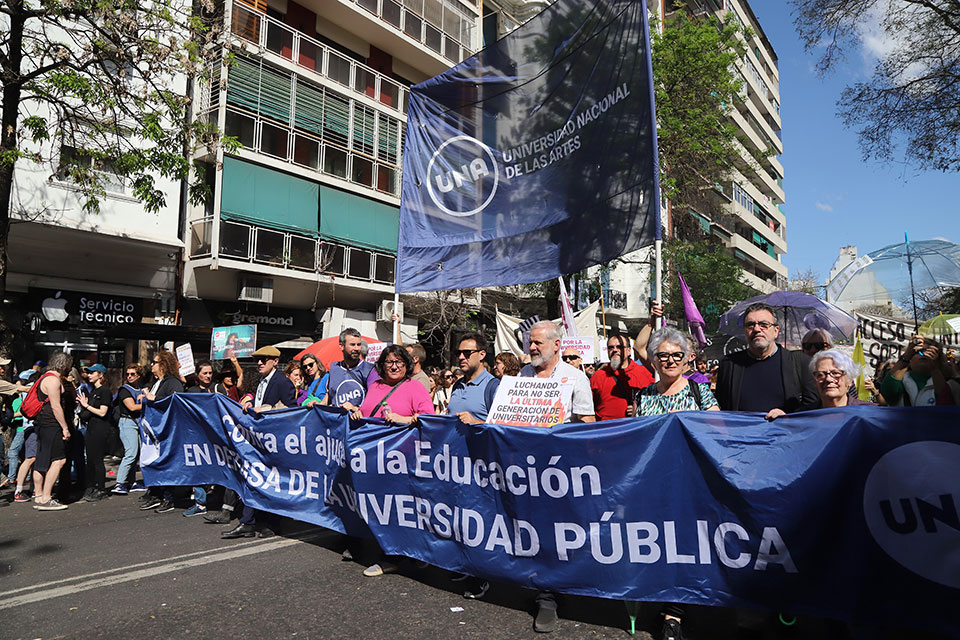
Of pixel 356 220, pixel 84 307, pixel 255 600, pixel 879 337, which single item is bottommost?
pixel 255 600

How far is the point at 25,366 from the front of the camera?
52.1 ft

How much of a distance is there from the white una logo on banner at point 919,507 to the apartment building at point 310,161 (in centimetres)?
1634

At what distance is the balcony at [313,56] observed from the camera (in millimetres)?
19766

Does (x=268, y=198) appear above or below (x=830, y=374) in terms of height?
above

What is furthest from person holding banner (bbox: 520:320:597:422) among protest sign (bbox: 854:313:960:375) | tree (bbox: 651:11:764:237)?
tree (bbox: 651:11:764:237)

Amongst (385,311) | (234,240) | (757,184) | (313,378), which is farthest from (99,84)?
(757,184)

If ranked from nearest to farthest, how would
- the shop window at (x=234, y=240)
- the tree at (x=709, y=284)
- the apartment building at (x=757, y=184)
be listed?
the shop window at (x=234, y=240) → the tree at (x=709, y=284) → the apartment building at (x=757, y=184)

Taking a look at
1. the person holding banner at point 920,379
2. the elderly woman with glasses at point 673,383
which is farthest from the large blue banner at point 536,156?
the person holding banner at point 920,379

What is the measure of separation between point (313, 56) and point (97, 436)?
1677 centimetres

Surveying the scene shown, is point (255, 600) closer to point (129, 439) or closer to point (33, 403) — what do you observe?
point (129, 439)

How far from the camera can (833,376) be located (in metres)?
3.82

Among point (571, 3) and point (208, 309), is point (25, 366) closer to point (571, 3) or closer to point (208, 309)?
point (208, 309)

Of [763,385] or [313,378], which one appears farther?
[313,378]

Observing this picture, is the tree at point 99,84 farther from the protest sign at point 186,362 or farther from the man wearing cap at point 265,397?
the man wearing cap at point 265,397
